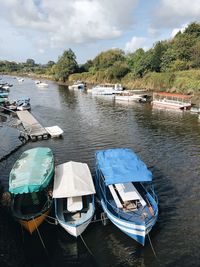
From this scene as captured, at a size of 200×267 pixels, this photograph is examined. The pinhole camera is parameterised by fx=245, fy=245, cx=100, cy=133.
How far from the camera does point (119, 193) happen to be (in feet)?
64.4

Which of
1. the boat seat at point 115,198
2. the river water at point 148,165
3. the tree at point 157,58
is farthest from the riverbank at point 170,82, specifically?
the boat seat at point 115,198

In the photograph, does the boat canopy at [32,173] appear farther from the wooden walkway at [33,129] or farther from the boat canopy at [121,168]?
the wooden walkway at [33,129]

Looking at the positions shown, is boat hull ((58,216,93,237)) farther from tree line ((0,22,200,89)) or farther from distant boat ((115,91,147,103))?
tree line ((0,22,200,89))

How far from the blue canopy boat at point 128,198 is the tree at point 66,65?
122 meters

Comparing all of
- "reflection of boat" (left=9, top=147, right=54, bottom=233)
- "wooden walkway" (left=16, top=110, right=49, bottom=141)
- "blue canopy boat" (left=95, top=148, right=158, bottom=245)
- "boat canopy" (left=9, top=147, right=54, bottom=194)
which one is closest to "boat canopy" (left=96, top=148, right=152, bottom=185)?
"blue canopy boat" (left=95, top=148, right=158, bottom=245)

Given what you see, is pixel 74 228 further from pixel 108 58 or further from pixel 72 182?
pixel 108 58

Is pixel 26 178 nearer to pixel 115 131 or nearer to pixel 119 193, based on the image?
pixel 119 193

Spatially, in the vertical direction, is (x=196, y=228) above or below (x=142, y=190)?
below

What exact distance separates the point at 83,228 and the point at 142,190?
6377 mm

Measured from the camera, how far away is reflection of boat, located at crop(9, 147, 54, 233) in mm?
18156

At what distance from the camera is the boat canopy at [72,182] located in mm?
18688

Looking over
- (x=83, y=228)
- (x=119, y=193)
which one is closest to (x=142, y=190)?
(x=119, y=193)

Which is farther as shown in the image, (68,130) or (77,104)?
(77,104)

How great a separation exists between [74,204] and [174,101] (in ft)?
169
